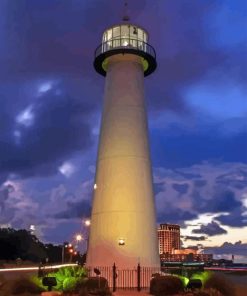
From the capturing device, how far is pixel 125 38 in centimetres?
2867

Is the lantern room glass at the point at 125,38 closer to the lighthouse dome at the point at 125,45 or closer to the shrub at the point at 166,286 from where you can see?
the lighthouse dome at the point at 125,45

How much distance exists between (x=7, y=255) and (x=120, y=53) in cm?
4458

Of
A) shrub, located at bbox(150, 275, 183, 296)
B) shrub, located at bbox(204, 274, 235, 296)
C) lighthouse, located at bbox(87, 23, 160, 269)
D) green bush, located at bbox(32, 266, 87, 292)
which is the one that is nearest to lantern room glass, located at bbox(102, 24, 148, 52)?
lighthouse, located at bbox(87, 23, 160, 269)

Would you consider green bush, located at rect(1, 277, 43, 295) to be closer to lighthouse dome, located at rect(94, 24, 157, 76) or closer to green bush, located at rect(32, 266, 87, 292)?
green bush, located at rect(32, 266, 87, 292)

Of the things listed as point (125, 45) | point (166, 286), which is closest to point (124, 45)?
point (125, 45)

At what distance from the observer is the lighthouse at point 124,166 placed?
26.0 metres

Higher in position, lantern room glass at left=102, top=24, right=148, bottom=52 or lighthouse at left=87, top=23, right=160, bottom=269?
lantern room glass at left=102, top=24, right=148, bottom=52

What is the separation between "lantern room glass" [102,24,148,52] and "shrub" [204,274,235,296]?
46.3ft

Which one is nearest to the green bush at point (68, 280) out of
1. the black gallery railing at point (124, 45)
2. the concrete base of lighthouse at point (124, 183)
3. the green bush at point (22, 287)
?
the green bush at point (22, 287)

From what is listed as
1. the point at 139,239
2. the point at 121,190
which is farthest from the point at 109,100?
the point at 139,239

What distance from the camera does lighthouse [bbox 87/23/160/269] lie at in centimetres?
2602

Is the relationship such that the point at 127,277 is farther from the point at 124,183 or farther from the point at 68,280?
the point at 124,183

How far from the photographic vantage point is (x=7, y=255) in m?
64.9

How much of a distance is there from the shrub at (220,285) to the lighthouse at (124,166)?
5.28m
